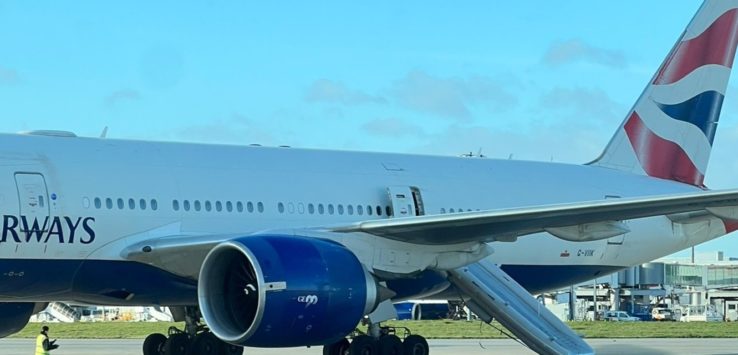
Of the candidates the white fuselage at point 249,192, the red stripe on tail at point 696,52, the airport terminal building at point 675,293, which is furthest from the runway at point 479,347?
the airport terminal building at point 675,293

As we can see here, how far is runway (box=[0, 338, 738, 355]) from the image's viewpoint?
2478 centimetres

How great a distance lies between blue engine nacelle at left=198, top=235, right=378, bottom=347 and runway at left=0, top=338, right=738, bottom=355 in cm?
819

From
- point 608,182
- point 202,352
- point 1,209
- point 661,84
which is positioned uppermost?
point 661,84

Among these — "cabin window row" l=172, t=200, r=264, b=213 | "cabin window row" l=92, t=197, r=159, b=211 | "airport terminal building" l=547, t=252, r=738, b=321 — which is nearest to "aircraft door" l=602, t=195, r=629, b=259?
"cabin window row" l=172, t=200, r=264, b=213

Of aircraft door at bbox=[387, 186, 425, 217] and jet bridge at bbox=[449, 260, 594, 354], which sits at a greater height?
aircraft door at bbox=[387, 186, 425, 217]

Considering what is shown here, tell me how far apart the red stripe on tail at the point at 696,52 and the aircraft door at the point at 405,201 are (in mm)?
6749

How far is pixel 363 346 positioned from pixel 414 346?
1.04 meters

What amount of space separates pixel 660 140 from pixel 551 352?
6434 mm

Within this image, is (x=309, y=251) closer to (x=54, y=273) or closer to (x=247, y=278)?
(x=247, y=278)

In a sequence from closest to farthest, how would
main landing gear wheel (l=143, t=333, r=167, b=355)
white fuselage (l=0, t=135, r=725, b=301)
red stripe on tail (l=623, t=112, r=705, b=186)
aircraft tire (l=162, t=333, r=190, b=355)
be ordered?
white fuselage (l=0, t=135, r=725, b=301) → aircraft tire (l=162, t=333, r=190, b=355) → main landing gear wheel (l=143, t=333, r=167, b=355) → red stripe on tail (l=623, t=112, r=705, b=186)

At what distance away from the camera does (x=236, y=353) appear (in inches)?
803

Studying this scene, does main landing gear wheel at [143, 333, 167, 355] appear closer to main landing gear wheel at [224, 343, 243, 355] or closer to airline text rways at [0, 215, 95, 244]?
main landing gear wheel at [224, 343, 243, 355]

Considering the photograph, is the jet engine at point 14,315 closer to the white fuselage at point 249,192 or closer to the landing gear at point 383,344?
the white fuselage at point 249,192

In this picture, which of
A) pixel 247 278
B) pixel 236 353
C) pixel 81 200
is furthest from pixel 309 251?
pixel 236 353
